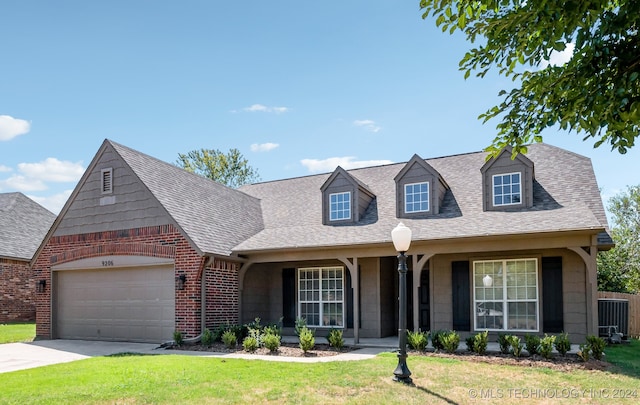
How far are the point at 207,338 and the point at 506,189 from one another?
8762 mm

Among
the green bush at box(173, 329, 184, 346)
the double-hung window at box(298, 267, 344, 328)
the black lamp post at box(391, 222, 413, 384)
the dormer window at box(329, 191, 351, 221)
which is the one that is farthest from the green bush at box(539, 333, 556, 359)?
the green bush at box(173, 329, 184, 346)

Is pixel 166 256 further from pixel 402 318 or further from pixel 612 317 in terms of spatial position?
pixel 612 317

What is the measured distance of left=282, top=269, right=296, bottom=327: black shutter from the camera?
16469mm

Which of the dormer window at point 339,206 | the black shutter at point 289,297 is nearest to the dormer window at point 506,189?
the dormer window at point 339,206

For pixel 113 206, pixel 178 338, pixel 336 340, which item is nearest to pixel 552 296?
pixel 336 340

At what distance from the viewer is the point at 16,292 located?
22234mm

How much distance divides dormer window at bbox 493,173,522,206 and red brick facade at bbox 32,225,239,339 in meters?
7.66

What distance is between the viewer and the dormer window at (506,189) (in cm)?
1438

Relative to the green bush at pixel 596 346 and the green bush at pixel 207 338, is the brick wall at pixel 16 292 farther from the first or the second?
the green bush at pixel 596 346

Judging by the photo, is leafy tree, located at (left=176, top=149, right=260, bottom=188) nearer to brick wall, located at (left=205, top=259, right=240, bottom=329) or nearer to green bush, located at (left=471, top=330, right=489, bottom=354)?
brick wall, located at (left=205, top=259, right=240, bottom=329)

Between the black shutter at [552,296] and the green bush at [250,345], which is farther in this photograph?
the black shutter at [552,296]

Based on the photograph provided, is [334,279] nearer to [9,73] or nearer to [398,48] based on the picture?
[398,48]

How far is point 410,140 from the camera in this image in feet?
57.6

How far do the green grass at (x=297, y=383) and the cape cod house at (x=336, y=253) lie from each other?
3.64 m
